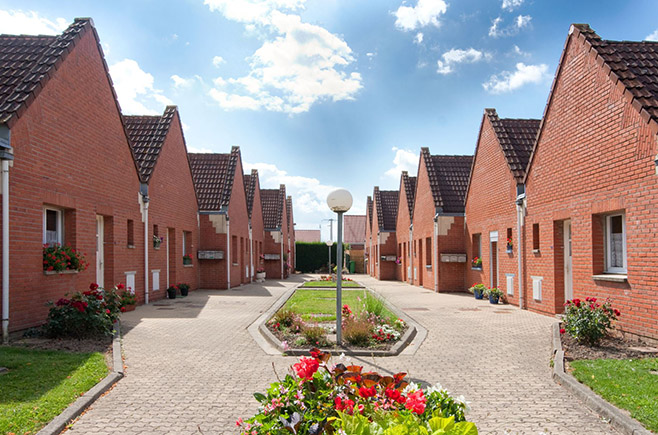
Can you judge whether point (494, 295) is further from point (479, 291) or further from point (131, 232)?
point (131, 232)

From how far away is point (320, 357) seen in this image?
159 inches

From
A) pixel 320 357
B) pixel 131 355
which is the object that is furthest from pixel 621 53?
pixel 131 355

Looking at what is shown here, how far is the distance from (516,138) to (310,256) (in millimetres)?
36663

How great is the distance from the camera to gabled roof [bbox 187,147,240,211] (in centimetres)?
2538

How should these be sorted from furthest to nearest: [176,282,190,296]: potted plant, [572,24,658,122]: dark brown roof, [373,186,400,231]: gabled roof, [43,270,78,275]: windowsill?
[373,186,400,231]: gabled roof
[176,282,190,296]: potted plant
[43,270,78,275]: windowsill
[572,24,658,122]: dark brown roof

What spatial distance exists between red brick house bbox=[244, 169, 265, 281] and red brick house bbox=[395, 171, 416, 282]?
9.66m

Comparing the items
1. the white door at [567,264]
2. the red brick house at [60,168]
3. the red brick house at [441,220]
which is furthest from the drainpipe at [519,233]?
the red brick house at [60,168]

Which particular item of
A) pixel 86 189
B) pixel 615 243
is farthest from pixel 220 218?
pixel 615 243

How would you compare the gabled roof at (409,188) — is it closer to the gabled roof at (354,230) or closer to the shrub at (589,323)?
the shrub at (589,323)

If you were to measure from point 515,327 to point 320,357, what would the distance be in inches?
349

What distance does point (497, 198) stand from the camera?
18234 millimetres

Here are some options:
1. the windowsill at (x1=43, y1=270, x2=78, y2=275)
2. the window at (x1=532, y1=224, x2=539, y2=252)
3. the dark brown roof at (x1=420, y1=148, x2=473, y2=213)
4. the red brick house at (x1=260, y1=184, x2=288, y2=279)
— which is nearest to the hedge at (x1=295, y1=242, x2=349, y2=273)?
the red brick house at (x1=260, y1=184, x2=288, y2=279)

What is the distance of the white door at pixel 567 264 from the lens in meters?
13.3

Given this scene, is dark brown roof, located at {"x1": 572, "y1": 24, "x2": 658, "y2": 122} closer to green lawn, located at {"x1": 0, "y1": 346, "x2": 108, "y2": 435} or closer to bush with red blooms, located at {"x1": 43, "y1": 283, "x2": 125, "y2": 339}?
green lawn, located at {"x1": 0, "y1": 346, "x2": 108, "y2": 435}
